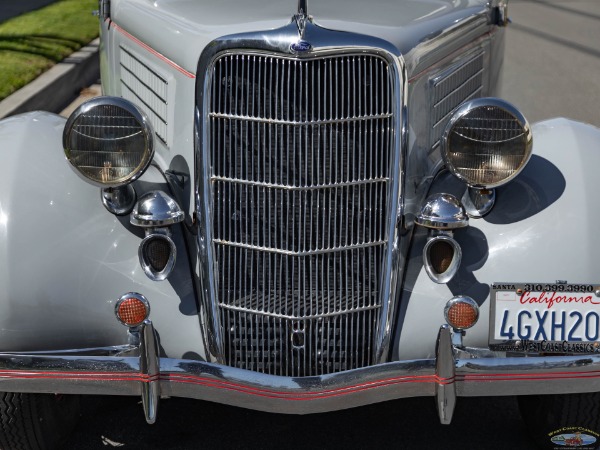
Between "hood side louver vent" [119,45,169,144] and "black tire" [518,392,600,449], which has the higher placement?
"hood side louver vent" [119,45,169,144]

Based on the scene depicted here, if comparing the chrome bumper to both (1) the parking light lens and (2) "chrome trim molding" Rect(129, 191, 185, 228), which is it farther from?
(2) "chrome trim molding" Rect(129, 191, 185, 228)

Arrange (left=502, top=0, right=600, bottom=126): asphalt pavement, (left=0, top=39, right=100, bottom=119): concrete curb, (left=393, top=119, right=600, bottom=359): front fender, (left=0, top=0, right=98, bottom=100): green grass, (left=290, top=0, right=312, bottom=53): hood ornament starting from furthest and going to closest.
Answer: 1. (left=502, top=0, right=600, bottom=126): asphalt pavement
2. (left=0, top=0, right=98, bottom=100): green grass
3. (left=0, top=39, right=100, bottom=119): concrete curb
4. (left=393, top=119, right=600, bottom=359): front fender
5. (left=290, top=0, right=312, bottom=53): hood ornament

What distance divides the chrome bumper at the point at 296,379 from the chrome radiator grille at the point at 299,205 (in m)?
0.27

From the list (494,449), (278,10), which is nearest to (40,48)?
(278,10)

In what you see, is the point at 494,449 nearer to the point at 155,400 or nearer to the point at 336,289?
the point at 336,289

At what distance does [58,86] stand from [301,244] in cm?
541

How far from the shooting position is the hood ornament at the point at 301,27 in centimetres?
300

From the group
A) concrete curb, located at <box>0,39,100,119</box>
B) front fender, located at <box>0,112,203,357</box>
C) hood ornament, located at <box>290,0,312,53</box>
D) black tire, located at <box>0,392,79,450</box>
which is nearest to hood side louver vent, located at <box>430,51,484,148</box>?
hood ornament, located at <box>290,0,312,53</box>

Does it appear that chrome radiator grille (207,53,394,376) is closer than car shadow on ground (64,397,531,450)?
Yes

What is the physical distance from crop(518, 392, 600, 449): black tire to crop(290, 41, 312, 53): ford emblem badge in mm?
1413

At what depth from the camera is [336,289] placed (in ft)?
10.4

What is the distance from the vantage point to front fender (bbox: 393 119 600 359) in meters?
3.11

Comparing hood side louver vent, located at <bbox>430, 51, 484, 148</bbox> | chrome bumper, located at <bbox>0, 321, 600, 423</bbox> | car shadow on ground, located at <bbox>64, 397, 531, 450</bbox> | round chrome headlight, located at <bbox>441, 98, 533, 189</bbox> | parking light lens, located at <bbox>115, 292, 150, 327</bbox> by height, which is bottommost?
car shadow on ground, located at <bbox>64, 397, 531, 450</bbox>

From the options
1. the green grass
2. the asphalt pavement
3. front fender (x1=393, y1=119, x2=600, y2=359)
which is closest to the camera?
front fender (x1=393, y1=119, x2=600, y2=359)
